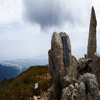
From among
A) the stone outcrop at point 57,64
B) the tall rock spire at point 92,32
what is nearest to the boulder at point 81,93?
the stone outcrop at point 57,64

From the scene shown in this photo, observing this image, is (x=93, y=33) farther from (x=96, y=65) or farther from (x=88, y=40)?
(x=96, y=65)

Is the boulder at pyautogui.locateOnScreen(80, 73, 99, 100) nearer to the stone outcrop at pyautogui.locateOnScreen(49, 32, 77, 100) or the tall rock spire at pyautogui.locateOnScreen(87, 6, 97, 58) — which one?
the stone outcrop at pyautogui.locateOnScreen(49, 32, 77, 100)

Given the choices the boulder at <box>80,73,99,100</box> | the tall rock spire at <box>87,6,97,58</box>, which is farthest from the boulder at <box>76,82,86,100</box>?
the tall rock spire at <box>87,6,97,58</box>

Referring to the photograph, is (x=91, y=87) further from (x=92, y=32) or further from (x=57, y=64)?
(x=92, y=32)

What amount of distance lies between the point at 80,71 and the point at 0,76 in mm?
184706

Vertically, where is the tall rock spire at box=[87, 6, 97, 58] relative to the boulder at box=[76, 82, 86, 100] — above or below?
above

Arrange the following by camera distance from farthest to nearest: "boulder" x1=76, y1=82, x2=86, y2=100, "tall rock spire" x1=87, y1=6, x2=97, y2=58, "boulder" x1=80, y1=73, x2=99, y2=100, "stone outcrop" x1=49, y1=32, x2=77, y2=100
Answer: "tall rock spire" x1=87, y1=6, x2=97, y2=58 < "stone outcrop" x1=49, y1=32, x2=77, y2=100 < "boulder" x1=80, y1=73, x2=99, y2=100 < "boulder" x1=76, y1=82, x2=86, y2=100

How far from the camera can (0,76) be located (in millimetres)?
172125

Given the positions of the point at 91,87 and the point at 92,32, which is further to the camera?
the point at 92,32

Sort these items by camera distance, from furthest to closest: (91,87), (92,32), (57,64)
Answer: (92,32)
(57,64)
(91,87)

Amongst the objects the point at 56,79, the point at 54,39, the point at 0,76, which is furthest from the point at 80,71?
the point at 0,76

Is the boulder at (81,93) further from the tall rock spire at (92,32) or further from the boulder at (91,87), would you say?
the tall rock spire at (92,32)

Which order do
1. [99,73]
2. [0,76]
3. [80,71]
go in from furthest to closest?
[0,76]
[80,71]
[99,73]

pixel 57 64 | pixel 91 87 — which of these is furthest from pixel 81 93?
pixel 57 64
